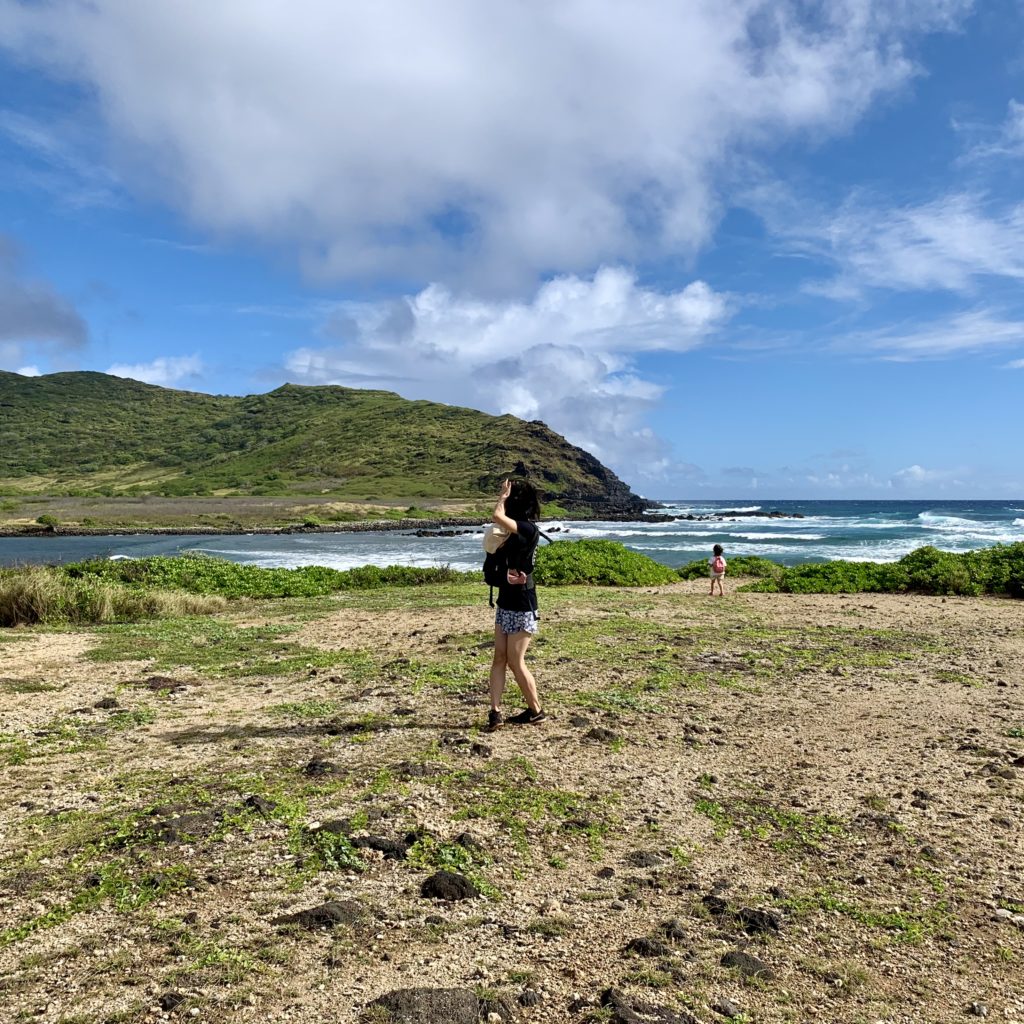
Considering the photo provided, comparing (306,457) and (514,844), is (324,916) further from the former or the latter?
(306,457)

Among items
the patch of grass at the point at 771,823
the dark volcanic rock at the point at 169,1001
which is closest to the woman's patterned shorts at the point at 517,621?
the patch of grass at the point at 771,823

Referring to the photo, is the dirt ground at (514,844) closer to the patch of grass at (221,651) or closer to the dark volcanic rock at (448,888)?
the dark volcanic rock at (448,888)

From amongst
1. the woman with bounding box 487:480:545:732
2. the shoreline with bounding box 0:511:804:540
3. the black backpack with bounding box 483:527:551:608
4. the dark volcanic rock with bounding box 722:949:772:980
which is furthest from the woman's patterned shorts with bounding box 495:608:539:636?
the shoreline with bounding box 0:511:804:540

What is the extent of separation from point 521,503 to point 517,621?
1049mm

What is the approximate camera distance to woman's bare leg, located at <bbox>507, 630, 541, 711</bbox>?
6395 mm

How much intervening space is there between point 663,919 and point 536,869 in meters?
0.78

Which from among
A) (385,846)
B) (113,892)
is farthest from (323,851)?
(113,892)

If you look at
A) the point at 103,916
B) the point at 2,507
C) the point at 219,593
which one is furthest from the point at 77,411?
the point at 103,916

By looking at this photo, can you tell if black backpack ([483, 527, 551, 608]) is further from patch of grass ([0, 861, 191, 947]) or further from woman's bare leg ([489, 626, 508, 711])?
patch of grass ([0, 861, 191, 947])

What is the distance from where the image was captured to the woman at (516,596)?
6363mm

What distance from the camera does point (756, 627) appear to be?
1266cm

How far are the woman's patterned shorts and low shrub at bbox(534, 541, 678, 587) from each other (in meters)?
14.0

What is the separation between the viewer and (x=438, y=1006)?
2.89 meters

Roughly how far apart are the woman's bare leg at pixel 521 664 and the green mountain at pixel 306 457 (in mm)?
104275
